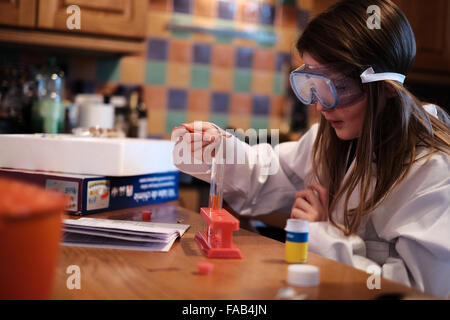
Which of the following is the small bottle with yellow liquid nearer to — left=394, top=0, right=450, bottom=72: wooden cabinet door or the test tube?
the test tube

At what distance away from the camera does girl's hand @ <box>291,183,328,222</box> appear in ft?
3.87

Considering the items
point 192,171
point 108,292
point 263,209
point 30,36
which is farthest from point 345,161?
point 30,36

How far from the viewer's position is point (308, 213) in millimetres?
1187

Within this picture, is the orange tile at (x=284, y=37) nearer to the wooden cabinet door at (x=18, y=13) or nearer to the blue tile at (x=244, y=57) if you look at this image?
the blue tile at (x=244, y=57)

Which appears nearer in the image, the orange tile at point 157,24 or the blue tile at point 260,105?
the orange tile at point 157,24

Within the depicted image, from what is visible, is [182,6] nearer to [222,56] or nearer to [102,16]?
[222,56]

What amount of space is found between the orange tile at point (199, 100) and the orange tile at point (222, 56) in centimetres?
17

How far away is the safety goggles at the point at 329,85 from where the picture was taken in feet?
3.77

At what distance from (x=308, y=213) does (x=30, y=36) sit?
4.88 feet

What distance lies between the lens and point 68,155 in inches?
48.4

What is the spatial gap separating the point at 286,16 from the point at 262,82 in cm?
39

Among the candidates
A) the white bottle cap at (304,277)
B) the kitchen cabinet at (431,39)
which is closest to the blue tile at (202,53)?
the kitchen cabinet at (431,39)

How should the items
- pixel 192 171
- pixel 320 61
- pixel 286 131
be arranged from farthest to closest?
1. pixel 286 131
2. pixel 192 171
3. pixel 320 61

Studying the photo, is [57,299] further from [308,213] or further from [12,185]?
[308,213]
